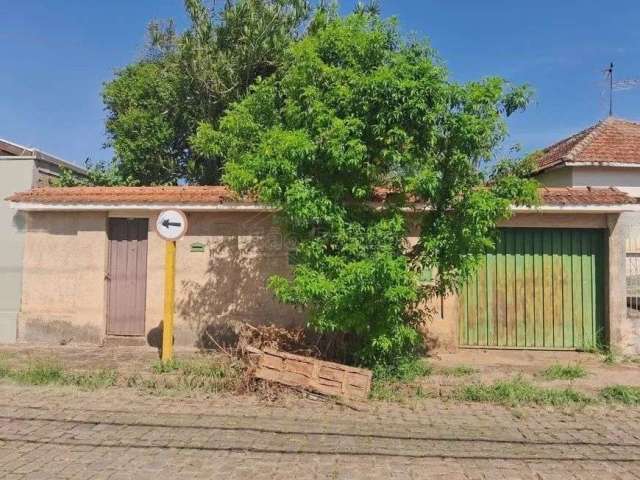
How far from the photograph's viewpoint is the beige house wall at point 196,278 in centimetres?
932

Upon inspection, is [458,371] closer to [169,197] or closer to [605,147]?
[169,197]

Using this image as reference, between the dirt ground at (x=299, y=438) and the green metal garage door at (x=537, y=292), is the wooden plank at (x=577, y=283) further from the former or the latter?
the dirt ground at (x=299, y=438)

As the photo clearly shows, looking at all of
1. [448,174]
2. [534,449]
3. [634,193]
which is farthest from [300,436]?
[634,193]

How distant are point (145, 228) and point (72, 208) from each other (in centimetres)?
120

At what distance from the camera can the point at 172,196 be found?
9.40 meters

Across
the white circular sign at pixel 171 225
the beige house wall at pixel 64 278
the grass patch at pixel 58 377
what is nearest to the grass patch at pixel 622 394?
the white circular sign at pixel 171 225

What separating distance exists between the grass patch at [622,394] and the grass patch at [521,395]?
267 mm

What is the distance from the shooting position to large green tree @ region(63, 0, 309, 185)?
1488 cm

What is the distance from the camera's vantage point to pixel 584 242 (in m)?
9.44

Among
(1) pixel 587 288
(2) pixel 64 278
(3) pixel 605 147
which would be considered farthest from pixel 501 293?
(3) pixel 605 147

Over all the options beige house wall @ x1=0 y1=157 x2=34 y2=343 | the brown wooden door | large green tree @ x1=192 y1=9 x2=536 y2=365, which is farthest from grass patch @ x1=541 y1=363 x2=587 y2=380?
beige house wall @ x1=0 y1=157 x2=34 y2=343

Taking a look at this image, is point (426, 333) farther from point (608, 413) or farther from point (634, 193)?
point (634, 193)

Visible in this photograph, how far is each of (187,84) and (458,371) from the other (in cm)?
1141

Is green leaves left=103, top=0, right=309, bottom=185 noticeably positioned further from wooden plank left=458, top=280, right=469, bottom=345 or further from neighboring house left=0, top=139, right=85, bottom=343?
wooden plank left=458, top=280, right=469, bottom=345
